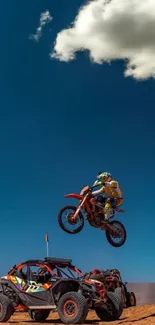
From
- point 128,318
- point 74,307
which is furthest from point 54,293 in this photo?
point 128,318

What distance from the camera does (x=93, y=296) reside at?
17016 mm

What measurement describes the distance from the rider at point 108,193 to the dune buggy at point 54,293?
2.43 meters

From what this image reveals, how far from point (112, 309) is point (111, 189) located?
4430 millimetres

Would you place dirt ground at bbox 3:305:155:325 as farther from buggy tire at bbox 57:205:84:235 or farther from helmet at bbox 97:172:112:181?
helmet at bbox 97:172:112:181

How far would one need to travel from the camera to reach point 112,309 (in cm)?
1789

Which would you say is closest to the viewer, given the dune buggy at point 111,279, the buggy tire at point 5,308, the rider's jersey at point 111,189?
the rider's jersey at point 111,189

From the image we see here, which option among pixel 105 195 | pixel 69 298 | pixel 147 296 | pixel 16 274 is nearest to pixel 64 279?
pixel 69 298

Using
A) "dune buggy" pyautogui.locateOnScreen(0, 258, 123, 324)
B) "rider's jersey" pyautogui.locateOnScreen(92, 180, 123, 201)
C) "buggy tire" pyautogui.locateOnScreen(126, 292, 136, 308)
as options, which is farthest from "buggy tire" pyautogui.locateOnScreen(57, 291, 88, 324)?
"buggy tire" pyautogui.locateOnScreen(126, 292, 136, 308)

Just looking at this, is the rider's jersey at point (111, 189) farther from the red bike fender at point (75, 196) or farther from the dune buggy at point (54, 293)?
the dune buggy at point (54, 293)

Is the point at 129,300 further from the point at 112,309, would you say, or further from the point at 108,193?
the point at 108,193

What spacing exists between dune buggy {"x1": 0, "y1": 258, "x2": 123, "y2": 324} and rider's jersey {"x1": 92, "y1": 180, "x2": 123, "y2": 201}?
10.1 feet

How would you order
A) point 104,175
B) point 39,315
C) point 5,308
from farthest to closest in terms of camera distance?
point 39,315, point 5,308, point 104,175

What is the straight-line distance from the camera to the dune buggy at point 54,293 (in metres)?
16.7

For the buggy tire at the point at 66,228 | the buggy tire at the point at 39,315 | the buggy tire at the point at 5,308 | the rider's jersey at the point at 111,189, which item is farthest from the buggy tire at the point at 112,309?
the rider's jersey at the point at 111,189
